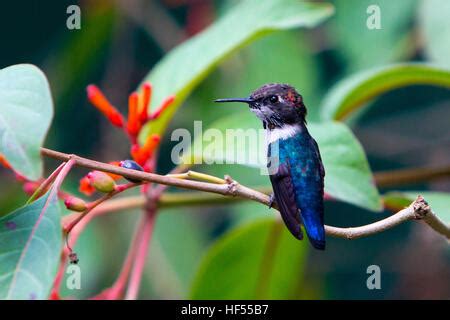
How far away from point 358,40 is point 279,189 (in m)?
1.75

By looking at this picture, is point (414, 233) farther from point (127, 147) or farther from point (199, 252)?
point (127, 147)

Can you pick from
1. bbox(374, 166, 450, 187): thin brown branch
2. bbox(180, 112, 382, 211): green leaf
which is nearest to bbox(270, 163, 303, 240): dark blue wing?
bbox(180, 112, 382, 211): green leaf

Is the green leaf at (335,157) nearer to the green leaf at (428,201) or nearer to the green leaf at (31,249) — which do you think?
the green leaf at (428,201)

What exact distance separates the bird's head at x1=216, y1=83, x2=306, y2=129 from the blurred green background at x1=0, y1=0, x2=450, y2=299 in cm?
113

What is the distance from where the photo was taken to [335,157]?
5.44 ft

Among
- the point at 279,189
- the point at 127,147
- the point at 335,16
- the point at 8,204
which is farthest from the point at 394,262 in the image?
the point at 279,189

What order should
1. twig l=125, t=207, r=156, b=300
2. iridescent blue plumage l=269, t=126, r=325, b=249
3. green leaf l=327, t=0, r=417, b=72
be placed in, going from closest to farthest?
iridescent blue plumage l=269, t=126, r=325, b=249 < twig l=125, t=207, r=156, b=300 < green leaf l=327, t=0, r=417, b=72

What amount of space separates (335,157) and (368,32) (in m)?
1.38

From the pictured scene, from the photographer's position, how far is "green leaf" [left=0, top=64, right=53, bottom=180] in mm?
1021

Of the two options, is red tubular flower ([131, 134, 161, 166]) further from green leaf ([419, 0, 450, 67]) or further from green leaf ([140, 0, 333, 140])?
green leaf ([419, 0, 450, 67])

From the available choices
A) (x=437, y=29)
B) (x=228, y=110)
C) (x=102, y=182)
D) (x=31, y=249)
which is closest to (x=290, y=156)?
(x=102, y=182)

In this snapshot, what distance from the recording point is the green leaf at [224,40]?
78.7 inches

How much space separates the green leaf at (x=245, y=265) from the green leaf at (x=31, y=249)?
0.96m

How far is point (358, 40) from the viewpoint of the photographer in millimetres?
2922
